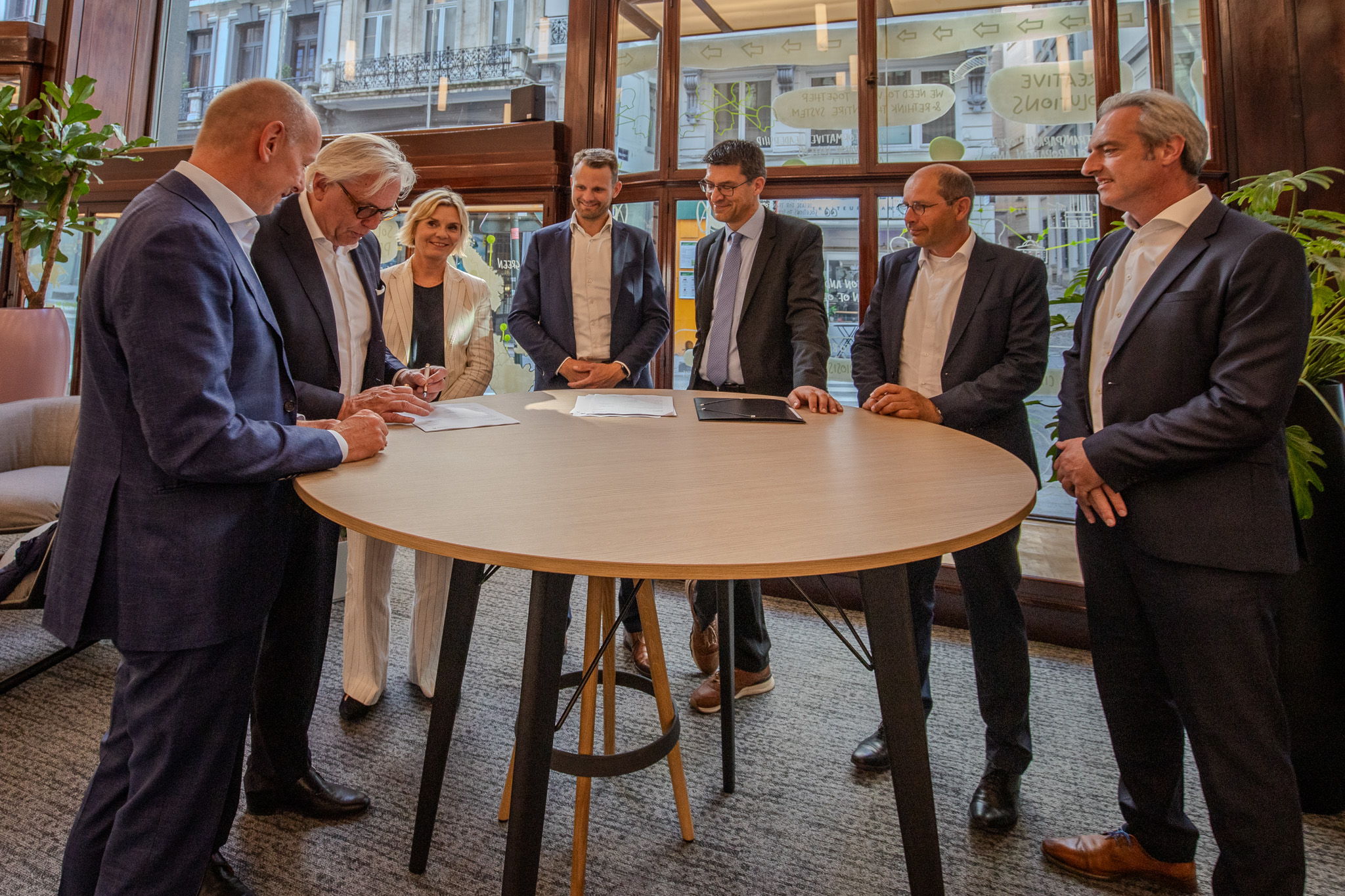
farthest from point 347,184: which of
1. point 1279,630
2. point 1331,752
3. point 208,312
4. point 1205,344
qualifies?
point 1331,752

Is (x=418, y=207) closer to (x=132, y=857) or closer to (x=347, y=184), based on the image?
(x=347, y=184)

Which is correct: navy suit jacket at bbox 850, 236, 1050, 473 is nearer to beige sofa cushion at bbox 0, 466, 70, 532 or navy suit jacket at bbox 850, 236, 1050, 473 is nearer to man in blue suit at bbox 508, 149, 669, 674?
man in blue suit at bbox 508, 149, 669, 674

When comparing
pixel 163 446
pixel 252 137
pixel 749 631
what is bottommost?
pixel 749 631

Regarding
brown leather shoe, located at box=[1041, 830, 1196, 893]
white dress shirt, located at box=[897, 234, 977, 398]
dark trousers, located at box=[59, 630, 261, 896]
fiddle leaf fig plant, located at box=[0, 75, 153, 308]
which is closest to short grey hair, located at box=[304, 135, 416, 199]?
dark trousers, located at box=[59, 630, 261, 896]

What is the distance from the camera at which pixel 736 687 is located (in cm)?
243

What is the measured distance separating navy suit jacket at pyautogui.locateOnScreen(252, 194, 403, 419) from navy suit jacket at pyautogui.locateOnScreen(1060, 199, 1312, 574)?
65.6 inches

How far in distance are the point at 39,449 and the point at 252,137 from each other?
9.17 ft

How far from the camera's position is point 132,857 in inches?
45.4

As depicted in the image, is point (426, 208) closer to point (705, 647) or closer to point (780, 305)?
point (780, 305)

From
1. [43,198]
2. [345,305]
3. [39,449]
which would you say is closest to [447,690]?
[345,305]

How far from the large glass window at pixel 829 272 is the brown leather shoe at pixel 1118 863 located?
7.28 ft

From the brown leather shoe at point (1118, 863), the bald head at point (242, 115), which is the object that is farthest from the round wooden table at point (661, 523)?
the brown leather shoe at point (1118, 863)

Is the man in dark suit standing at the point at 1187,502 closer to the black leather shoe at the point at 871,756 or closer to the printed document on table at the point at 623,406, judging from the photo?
the black leather shoe at the point at 871,756

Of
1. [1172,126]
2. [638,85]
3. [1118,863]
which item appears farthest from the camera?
[638,85]
